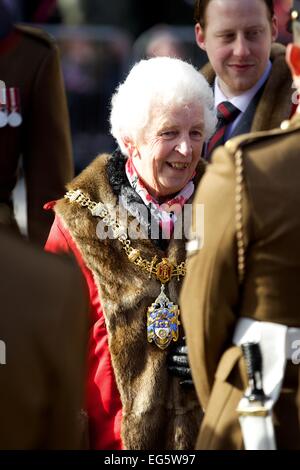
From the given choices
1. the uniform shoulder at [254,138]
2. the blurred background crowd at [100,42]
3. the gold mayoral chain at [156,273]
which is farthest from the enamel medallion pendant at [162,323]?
the blurred background crowd at [100,42]

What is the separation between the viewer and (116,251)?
4547mm

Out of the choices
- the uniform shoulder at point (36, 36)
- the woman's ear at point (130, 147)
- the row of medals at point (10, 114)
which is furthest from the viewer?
the uniform shoulder at point (36, 36)

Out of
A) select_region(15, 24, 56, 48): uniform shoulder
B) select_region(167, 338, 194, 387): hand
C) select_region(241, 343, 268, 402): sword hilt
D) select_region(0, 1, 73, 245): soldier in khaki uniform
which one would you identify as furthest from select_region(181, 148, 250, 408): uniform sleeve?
select_region(15, 24, 56, 48): uniform shoulder

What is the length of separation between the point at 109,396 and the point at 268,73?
1.73m

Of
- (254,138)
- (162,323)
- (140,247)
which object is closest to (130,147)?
(140,247)

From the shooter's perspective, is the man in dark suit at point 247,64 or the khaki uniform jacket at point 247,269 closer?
the khaki uniform jacket at point 247,269

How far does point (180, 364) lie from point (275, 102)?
149 centimetres

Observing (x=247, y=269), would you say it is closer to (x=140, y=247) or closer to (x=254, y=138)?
(x=254, y=138)

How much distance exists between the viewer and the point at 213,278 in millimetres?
3750

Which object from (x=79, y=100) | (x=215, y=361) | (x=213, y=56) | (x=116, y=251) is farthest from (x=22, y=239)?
(x=79, y=100)

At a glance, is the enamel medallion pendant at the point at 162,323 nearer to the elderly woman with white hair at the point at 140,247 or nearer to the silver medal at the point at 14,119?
the elderly woman with white hair at the point at 140,247

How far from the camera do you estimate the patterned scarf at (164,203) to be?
462cm

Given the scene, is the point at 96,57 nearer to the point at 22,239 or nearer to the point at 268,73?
the point at 268,73
